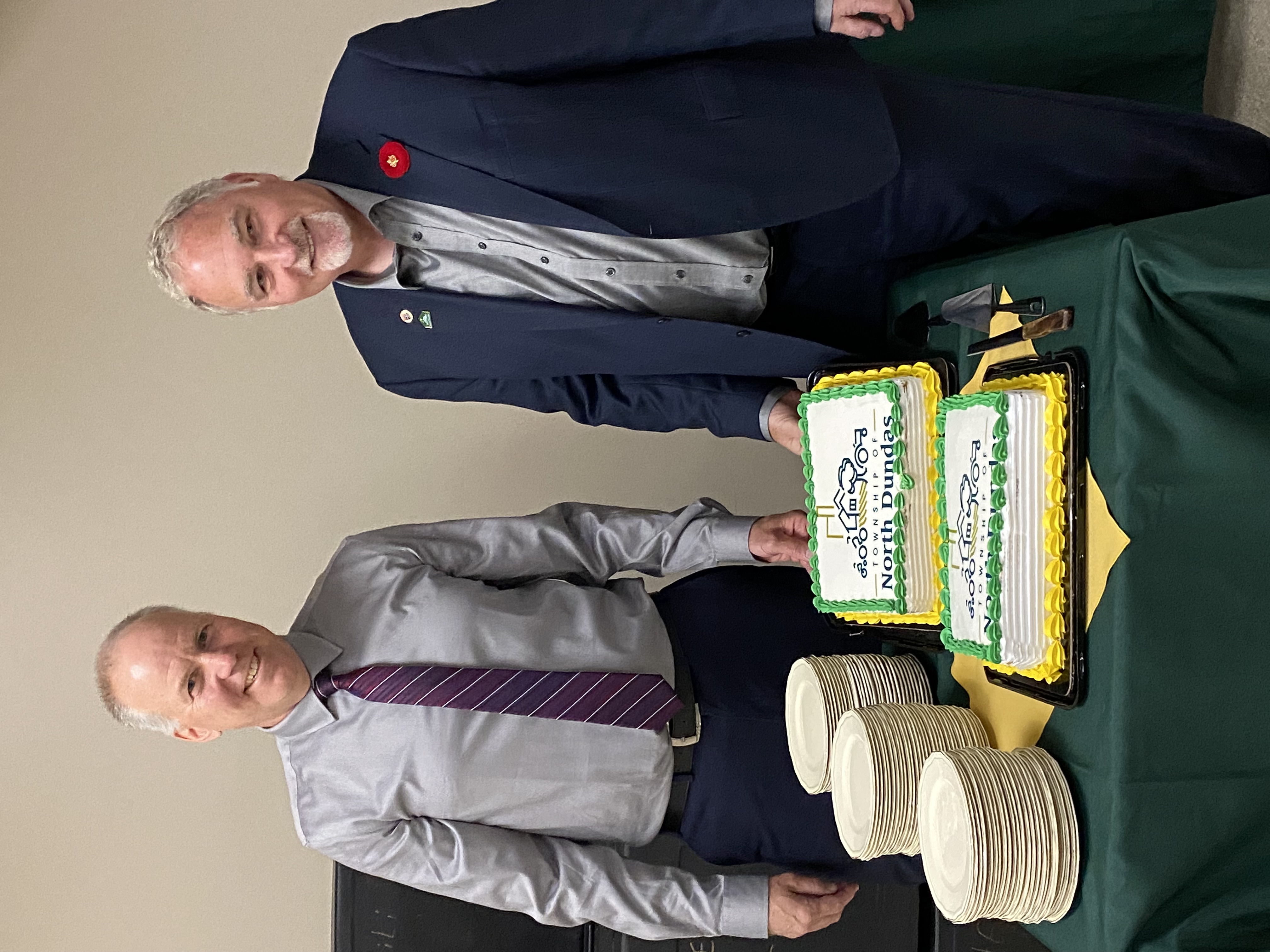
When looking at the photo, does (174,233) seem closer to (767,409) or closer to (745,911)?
(767,409)

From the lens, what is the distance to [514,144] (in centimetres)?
133

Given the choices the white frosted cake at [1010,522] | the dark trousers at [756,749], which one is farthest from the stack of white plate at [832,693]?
the white frosted cake at [1010,522]

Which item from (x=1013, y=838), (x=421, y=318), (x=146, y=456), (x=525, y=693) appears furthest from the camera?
(x=146, y=456)


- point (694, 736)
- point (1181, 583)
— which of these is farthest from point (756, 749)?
point (1181, 583)

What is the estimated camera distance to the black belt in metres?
1.72

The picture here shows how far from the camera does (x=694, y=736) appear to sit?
173 centimetres

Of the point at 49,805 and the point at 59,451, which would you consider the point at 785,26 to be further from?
the point at 49,805

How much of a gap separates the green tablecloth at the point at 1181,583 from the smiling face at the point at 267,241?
103 centimetres

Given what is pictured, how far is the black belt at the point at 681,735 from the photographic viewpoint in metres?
1.72

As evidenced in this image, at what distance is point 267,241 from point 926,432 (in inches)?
38.3

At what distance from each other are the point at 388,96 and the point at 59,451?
1.49 m

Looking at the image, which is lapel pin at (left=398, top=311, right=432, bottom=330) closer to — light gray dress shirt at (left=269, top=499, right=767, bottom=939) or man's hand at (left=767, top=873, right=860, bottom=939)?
light gray dress shirt at (left=269, top=499, right=767, bottom=939)

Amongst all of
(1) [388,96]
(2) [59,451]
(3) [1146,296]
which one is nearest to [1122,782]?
(3) [1146,296]

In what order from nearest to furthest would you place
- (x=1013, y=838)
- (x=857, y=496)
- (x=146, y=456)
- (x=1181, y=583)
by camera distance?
1. (x=1181, y=583)
2. (x=1013, y=838)
3. (x=857, y=496)
4. (x=146, y=456)
